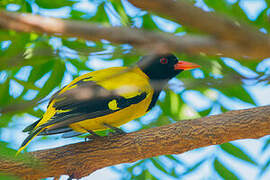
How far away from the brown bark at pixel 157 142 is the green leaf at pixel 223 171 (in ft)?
1.02

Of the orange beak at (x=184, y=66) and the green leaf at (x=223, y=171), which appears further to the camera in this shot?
the orange beak at (x=184, y=66)

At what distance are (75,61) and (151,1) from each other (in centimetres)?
315

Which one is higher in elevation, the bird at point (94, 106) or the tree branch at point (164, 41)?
the tree branch at point (164, 41)

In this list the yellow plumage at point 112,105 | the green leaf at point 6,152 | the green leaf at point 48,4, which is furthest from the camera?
the yellow plumage at point 112,105

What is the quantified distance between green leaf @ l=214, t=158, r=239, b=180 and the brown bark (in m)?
0.31

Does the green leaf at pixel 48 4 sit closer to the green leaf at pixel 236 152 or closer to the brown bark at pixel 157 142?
the brown bark at pixel 157 142

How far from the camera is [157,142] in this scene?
336 cm

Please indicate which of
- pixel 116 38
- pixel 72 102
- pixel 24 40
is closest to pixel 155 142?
pixel 72 102

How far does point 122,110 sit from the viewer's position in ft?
11.2

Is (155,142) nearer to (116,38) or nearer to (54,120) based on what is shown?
(54,120)

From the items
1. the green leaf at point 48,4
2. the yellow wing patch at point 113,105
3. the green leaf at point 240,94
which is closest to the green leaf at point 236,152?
the green leaf at point 240,94

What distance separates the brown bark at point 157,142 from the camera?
10.8ft

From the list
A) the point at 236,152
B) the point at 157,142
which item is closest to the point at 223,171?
the point at 236,152

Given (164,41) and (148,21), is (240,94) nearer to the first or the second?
(148,21)
